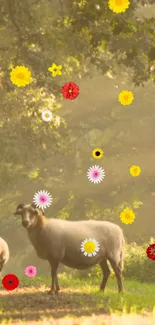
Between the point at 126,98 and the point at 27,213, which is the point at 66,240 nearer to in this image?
the point at 27,213

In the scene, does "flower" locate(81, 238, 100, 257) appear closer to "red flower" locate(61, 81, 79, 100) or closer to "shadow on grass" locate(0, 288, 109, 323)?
"shadow on grass" locate(0, 288, 109, 323)

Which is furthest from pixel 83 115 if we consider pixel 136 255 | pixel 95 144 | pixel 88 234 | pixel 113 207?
pixel 88 234

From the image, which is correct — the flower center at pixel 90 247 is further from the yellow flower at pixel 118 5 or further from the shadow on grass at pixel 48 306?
the yellow flower at pixel 118 5

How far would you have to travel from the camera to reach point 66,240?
10.6m

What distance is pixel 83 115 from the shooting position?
41875 millimetres

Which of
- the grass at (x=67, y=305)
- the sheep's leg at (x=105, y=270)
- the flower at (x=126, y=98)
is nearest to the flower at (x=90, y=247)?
the sheep's leg at (x=105, y=270)

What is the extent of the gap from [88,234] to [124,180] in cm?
2866

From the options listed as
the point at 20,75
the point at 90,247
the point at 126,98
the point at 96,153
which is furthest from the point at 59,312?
the point at 20,75

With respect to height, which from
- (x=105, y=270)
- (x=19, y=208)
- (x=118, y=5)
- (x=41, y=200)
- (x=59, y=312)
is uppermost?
(x=118, y=5)

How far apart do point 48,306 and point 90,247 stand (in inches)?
82.5

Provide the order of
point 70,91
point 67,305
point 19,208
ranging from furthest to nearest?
point 19,208, point 67,305, point 70,91

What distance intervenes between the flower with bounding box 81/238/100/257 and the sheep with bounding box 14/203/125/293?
81mm

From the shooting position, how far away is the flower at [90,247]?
35.3ft

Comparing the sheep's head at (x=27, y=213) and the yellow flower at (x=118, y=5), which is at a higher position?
the yellow flower at (x=118, y=5)
